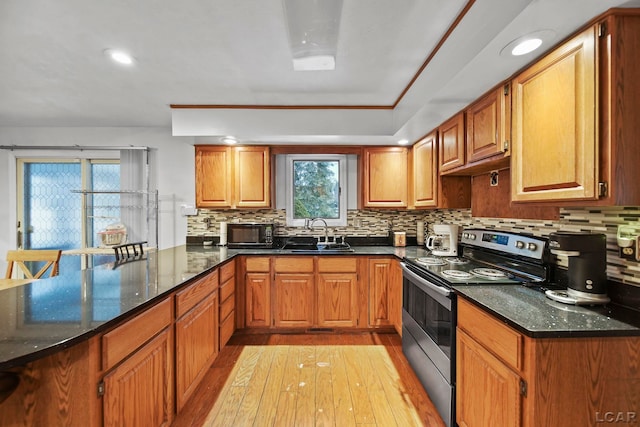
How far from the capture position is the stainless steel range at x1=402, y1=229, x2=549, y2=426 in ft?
5.39

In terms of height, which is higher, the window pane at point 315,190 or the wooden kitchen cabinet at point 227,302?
the window pane at point 315,190

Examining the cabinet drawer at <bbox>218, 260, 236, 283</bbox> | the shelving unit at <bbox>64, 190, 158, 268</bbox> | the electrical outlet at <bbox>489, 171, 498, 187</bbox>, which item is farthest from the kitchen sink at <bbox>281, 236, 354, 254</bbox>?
the shelving unit at <bbox>64, 190, 158, 268</bbox>

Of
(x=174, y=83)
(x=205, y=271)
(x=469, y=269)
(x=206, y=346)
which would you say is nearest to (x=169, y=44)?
(x=174, y=83)

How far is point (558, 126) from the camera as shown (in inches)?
49.7

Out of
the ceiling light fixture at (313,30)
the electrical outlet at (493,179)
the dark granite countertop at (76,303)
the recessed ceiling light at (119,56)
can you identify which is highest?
the recessed ceiling light at (119,56)

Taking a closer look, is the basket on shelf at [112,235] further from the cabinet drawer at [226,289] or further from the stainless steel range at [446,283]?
the stainless steel range at [446,283]

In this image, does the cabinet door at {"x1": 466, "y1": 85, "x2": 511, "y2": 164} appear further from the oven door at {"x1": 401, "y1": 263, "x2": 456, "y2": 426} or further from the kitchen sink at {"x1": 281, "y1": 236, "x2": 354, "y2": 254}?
the kitchen sink at {"x1": 281, "y1": 236, "x2": 354, "y2": 254}

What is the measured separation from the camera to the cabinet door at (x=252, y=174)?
3168 mm

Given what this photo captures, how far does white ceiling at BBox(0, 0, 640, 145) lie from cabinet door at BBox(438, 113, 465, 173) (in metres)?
0.11

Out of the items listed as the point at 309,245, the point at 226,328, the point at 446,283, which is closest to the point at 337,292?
the point at 309,245

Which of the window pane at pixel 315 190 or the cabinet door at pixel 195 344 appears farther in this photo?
the window pane at pixel 315 190

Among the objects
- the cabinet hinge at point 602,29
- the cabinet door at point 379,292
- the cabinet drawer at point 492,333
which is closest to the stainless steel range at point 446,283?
the cabinet drawer at point 492,333

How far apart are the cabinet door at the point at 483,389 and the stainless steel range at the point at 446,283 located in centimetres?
8

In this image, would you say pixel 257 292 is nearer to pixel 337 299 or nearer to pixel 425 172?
pixel 337 299
